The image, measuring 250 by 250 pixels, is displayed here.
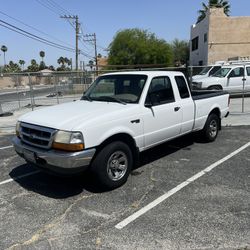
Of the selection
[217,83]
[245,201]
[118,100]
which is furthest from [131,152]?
[217,83]

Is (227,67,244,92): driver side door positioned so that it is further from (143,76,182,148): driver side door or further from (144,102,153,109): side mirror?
(144,102,153,109): side mirror

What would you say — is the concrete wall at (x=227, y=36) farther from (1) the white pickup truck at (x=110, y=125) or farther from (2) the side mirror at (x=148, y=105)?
(2) the side mirror at (x=148, y=105)

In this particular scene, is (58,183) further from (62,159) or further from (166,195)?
(166,195)

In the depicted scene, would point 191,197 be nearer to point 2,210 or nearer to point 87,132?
point 87,132

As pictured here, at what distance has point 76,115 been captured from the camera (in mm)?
4656

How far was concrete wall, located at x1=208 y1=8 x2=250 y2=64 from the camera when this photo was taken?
1293 inches

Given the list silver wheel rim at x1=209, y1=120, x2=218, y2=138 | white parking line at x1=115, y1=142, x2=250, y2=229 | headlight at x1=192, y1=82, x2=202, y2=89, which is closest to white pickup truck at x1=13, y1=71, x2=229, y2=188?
white parking line at x1=115, y1=142, x2=250, y2=229

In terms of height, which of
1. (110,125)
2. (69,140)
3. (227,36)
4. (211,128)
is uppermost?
(227,36)

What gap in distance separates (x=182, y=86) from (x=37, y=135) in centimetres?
320

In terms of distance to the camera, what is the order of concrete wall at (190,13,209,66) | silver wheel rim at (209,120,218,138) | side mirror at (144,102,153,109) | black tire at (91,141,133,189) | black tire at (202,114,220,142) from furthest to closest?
concrete wall at (190,13,209,66)
silver wheel rim at (209,120,218,138)
black tire at (202,114,220,142)
side mirror at (144,102,153,109)
black tire at (91,141,133,189)

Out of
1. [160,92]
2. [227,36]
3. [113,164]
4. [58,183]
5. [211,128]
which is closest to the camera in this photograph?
[113,164]

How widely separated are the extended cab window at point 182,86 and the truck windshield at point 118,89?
98 centimetres

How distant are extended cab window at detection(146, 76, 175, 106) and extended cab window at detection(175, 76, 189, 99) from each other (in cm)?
31

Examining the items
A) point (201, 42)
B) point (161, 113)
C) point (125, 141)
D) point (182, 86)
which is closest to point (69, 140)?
point (125, 141)
